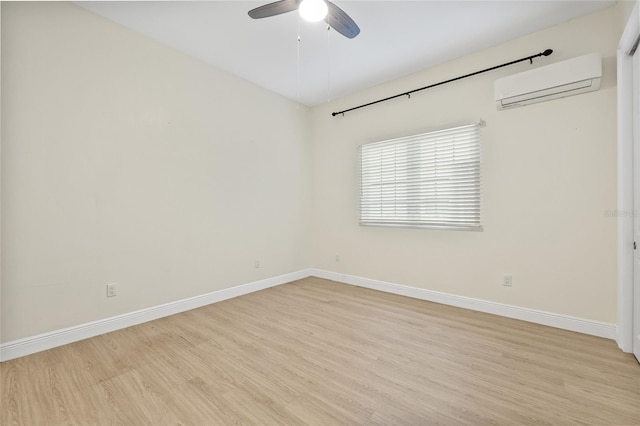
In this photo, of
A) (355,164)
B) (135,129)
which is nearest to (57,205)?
(135,129)

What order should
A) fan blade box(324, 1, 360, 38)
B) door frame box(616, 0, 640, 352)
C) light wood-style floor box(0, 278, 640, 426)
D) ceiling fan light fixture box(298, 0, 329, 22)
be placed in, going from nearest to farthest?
1. light wood-style floor box(0, 278, 640, 426)
2. ceiling fan light fixture box(298, 0, 329, 22)
3. fan blade box(324, 1, 360, 38)
4. door frame box(616, 0, 640, 352)

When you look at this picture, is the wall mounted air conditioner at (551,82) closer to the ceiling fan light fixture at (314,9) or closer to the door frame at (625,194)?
the door frame at (625,194)

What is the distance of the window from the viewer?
3.14 meters

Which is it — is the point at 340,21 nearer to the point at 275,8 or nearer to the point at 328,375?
the point at 275,8

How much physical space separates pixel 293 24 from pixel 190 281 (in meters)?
2.96

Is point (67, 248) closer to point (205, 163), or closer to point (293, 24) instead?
point (205, 163)

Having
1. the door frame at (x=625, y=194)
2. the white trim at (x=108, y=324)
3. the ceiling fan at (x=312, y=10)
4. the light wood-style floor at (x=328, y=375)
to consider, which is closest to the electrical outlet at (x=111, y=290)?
the white trim at (x=108, y=324)

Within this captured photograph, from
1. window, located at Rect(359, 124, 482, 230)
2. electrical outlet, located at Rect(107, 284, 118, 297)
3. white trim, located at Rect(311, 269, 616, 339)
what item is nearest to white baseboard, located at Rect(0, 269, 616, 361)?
white trim, located at Rect(311, 269, 616, 339)

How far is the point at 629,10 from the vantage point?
2.04 meters

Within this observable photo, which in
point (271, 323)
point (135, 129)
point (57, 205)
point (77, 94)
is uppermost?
point (77, 94)

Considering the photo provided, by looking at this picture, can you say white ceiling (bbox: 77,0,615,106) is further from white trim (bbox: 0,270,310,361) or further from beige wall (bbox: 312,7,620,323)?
white trim (bbox: 0,270,310,361)

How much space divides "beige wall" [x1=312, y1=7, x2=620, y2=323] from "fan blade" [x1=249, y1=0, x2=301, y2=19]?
2198 mm

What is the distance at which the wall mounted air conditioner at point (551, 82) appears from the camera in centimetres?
236

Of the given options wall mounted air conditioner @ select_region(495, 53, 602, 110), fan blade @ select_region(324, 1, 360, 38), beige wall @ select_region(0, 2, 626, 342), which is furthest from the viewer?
wall mounted air conditioner @ select_region(495, 53, 602, 110)
